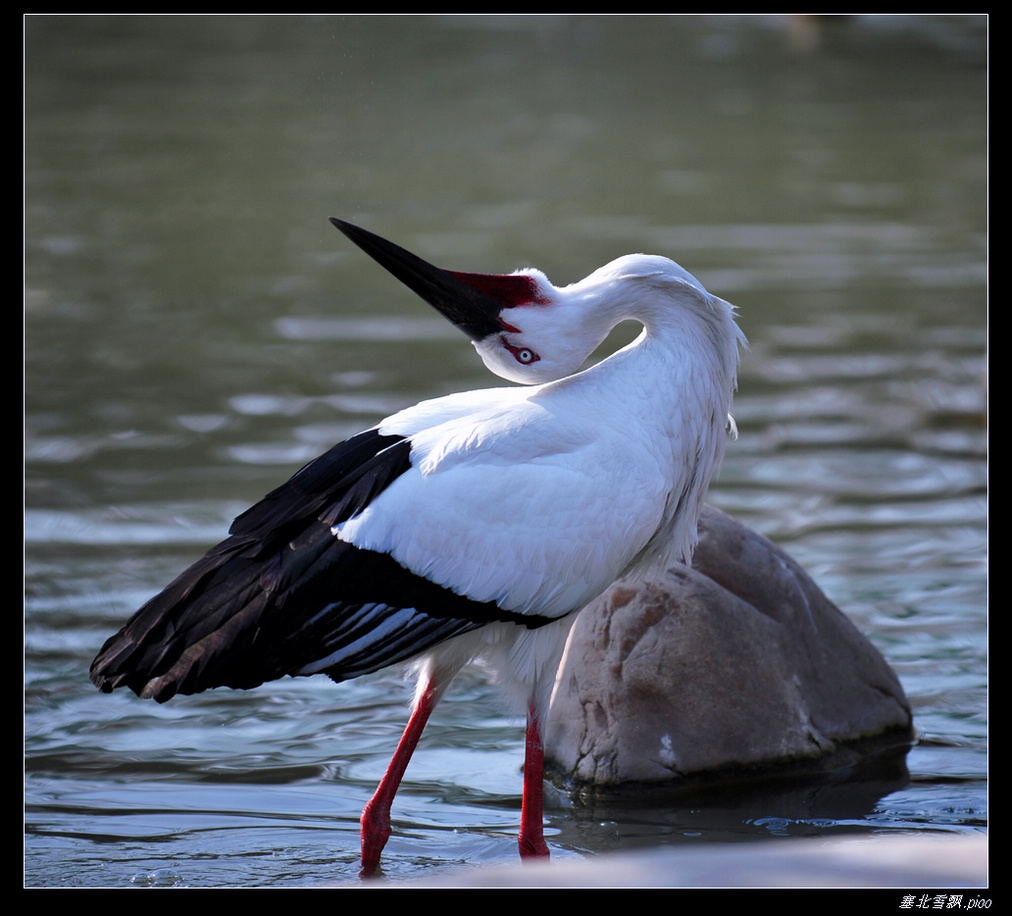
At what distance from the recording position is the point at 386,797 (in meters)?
4.98

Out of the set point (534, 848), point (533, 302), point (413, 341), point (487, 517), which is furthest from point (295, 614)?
point (413, 341)

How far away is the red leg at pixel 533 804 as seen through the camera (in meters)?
4.86

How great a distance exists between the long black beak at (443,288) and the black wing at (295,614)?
0.53 metres

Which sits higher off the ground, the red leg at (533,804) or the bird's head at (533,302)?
the bird's head at (533,302)

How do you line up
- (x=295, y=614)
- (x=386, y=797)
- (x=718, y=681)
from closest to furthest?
(x=295, y=614) < (x=386, y=797) < (x=718, y=681)

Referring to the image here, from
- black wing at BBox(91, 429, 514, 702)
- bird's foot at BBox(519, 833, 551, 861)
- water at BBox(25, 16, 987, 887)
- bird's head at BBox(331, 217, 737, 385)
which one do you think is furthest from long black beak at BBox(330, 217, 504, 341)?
water at BBox(25, 16, 987, 887)

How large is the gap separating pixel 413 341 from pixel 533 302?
19.7 ft

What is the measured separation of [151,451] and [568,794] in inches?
173

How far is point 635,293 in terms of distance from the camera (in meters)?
4.85

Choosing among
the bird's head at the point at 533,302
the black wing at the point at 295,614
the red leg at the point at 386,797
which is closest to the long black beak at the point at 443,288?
the bird's head at the point at 533,302

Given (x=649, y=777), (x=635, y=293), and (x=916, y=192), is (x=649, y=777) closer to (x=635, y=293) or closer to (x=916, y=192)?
(x=635, y=293)

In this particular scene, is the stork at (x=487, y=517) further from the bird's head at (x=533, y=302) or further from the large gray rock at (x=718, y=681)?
the large gray rock at (x=718, y=681)

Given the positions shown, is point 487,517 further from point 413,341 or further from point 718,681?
point 413,341

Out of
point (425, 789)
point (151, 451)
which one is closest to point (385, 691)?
point (425, 789)
